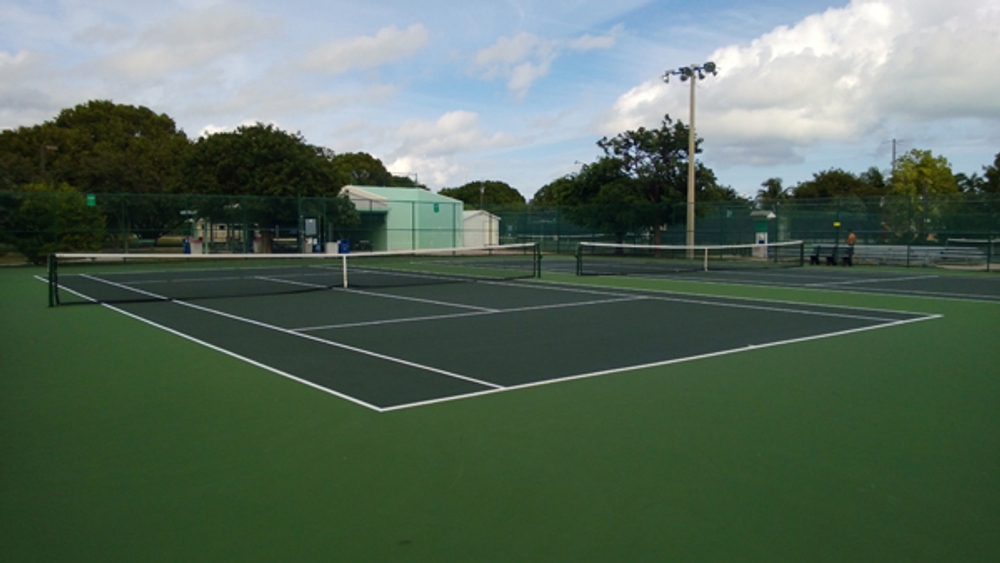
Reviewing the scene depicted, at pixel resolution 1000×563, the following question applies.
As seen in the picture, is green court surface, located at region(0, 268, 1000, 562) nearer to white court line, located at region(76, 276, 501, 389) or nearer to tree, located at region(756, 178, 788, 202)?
white court line, located at region(76, 276, 501, 389)

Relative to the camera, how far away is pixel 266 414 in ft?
19.9

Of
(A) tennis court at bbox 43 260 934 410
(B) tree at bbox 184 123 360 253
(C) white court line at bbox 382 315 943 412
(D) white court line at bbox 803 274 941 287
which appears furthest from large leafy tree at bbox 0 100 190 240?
(C) white court line at bbox 382 315 943 412

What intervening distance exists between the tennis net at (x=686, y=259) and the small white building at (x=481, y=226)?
7497mm

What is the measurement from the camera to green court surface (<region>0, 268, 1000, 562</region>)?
370 centimetres

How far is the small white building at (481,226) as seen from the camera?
1772 inches

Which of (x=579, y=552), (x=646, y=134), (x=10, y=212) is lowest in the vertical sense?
(x=579, y=552)

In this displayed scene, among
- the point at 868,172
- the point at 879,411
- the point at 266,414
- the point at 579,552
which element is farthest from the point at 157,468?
the point at 868,172

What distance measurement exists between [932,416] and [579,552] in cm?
379

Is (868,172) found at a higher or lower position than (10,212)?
higher

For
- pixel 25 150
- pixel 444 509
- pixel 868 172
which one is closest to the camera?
pixel 444 509

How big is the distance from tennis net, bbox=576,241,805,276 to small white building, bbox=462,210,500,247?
7.50 m

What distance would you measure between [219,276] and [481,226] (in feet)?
83.8

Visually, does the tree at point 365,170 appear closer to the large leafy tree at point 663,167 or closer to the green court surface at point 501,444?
the large leafy tree at point 663,167

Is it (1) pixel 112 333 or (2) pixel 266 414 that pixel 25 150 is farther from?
(2) pixel 266 414
